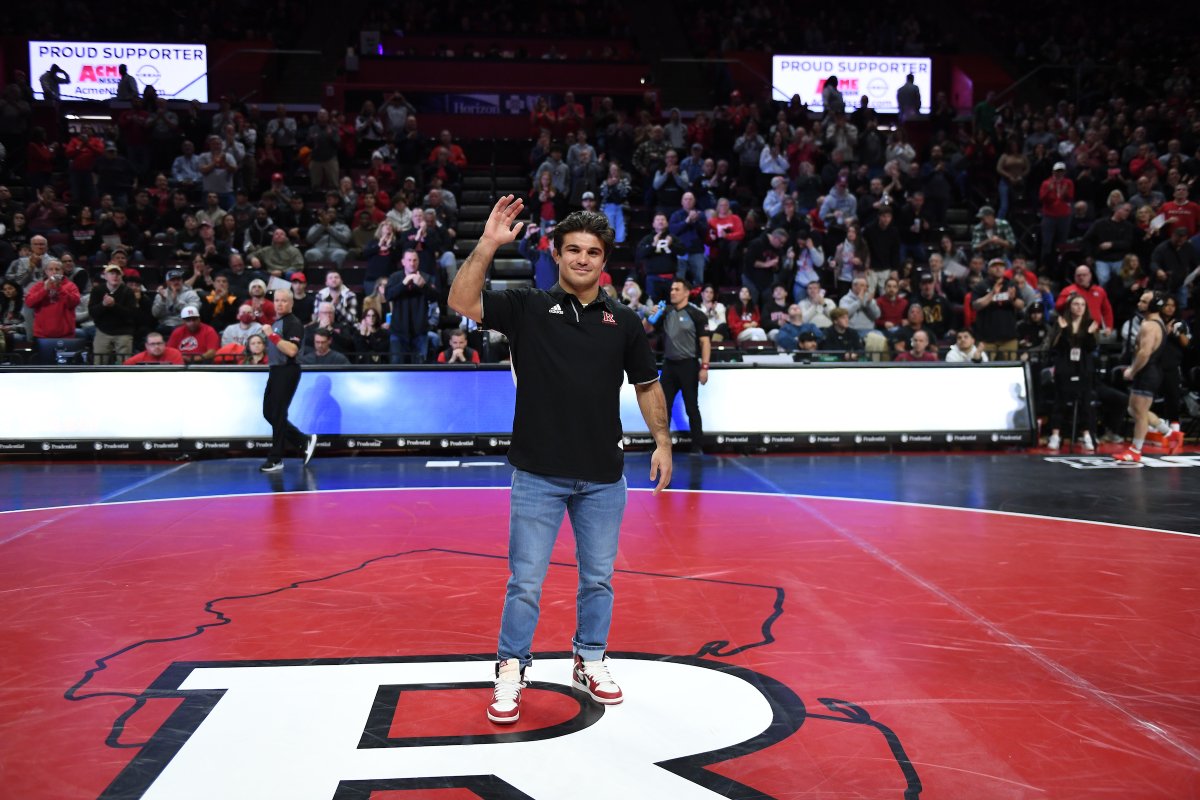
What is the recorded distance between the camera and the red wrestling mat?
402cm

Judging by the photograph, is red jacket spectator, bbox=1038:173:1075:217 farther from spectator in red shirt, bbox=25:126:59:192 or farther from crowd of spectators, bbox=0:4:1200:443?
spectator in red shirt, bbox=25:126:59:192

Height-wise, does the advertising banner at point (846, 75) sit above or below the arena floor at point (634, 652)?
above

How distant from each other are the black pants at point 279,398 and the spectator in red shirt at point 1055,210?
41.5 ft

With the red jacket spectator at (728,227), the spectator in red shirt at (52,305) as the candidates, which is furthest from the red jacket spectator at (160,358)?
the red jacket spectator at (728,227)

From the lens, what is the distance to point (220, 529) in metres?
8.49

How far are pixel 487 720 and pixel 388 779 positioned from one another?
2.13ft

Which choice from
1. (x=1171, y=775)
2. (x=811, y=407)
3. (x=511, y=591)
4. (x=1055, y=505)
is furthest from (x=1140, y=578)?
(x=811, y=407)

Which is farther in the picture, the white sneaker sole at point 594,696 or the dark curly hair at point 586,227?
the white sneaker sole at point 594,696

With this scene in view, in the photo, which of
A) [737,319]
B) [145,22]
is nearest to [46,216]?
[145,22]

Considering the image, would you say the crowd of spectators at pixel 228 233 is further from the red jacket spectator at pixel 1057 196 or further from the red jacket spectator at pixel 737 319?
the red jacket spectator at pixel 1057 196

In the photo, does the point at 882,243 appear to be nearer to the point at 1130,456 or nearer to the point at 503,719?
the point at 1130,456

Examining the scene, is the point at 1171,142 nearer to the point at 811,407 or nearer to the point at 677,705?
the point at 811,407

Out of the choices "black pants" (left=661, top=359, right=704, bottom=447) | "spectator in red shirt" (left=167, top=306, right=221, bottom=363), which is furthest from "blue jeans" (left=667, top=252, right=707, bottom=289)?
"spectator in red shirt" (left=167, top=306, right=221, bottom=363)

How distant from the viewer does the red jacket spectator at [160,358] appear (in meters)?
13.2
